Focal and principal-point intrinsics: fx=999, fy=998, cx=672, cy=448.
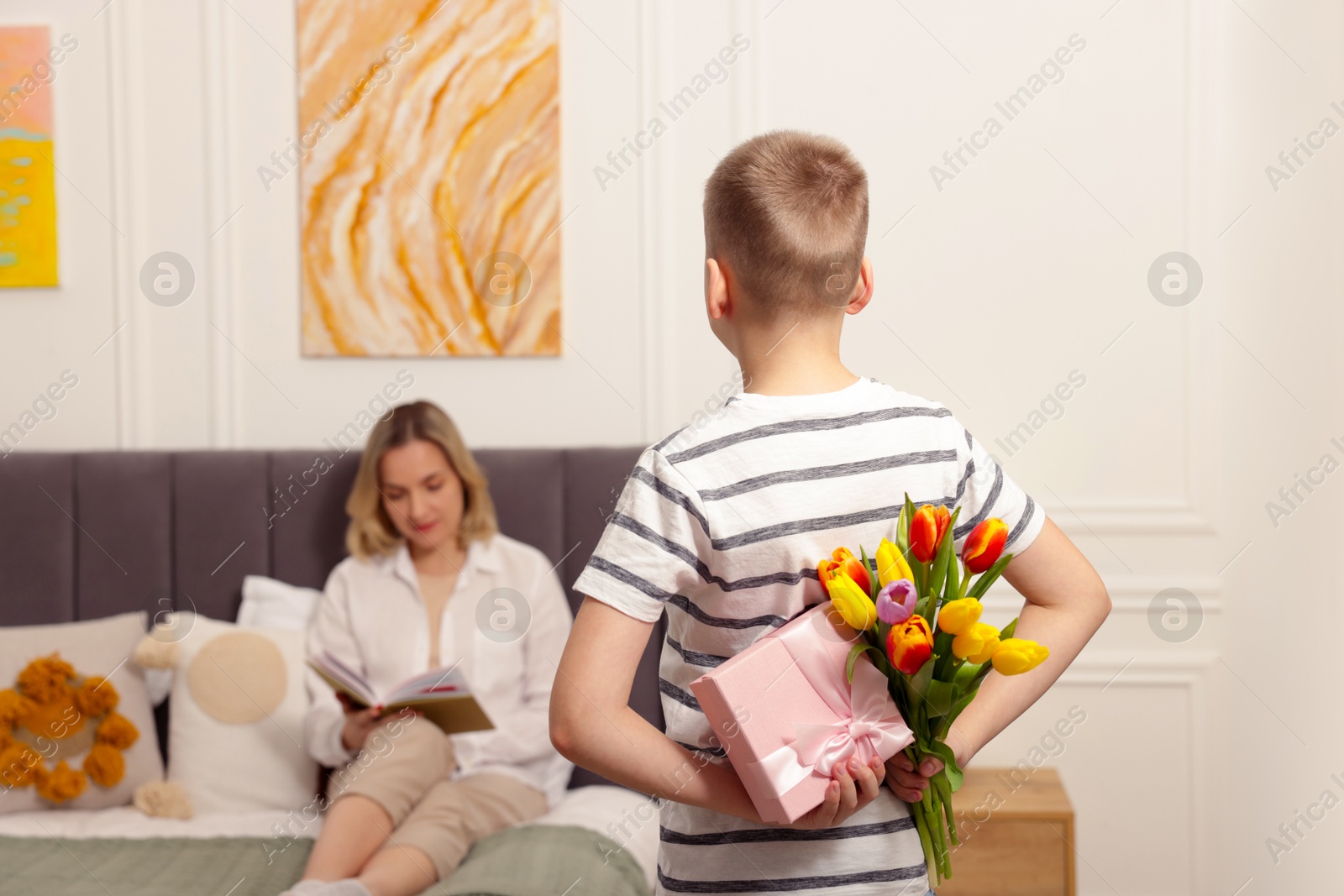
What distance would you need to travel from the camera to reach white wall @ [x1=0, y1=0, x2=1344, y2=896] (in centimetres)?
246

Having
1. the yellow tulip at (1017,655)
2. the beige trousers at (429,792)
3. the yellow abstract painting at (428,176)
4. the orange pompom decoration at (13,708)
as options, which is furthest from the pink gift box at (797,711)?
the orange pompom decoration at (13,708)

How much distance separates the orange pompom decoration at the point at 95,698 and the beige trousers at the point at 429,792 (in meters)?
0.55

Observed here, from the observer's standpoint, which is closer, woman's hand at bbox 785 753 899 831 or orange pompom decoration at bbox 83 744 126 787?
woman's hand at bbox 785 753 899 831

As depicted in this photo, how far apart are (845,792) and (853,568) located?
20 cm

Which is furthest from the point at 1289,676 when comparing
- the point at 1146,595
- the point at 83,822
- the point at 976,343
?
the point at 83,822

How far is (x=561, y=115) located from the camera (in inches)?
100

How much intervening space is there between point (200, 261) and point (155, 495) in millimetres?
626

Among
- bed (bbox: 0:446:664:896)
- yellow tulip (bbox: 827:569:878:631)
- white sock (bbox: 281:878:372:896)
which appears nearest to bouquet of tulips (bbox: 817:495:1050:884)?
yellow tulip (bbox: 827:569:878:631)

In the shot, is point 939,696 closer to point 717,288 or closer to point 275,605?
point 717,288

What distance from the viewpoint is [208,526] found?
242cm

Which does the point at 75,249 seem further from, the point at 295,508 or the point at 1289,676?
the point at 1289,676

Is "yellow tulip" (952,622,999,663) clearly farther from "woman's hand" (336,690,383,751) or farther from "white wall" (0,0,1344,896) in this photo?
"white wall" (0,0,1344,896)

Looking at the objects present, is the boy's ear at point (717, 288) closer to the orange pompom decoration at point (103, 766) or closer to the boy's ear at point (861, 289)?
the boy's ear at point (861, 289)

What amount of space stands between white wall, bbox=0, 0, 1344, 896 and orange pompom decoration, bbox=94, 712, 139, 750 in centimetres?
76
